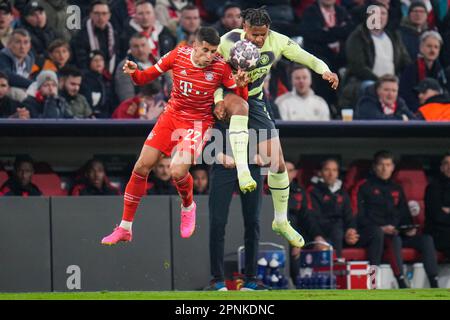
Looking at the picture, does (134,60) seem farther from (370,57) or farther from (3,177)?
(370,57)

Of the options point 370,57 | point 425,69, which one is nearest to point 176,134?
point 370,57

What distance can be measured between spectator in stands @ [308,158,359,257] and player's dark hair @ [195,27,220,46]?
4252 mm

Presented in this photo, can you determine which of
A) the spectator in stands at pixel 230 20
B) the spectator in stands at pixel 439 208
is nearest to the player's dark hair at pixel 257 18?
the spectator in stands at pixel 230 20

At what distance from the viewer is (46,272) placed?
14758mm

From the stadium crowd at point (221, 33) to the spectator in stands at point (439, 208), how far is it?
80 centimetres

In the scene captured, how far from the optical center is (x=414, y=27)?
18.9m

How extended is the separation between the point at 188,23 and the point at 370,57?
2493mm

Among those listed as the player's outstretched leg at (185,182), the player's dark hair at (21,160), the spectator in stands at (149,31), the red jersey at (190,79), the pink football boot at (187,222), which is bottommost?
the pink football boot at (187,222)

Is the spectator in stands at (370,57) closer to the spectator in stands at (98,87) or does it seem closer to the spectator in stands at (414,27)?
the spectator in stands at (414,27)

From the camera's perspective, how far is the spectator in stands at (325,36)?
1798 cm

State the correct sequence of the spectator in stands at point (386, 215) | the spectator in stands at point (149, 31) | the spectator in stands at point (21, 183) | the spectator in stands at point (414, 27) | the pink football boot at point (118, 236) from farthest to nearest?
the spectator in stands at point (414, 27) < the spectator in stands at point (149, 31) < the spectator in stands at point (386, 215) < the spectator in stands at point (21, 183) < the pink football boot at point (118, 236)

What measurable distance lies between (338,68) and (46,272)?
5523 mm
